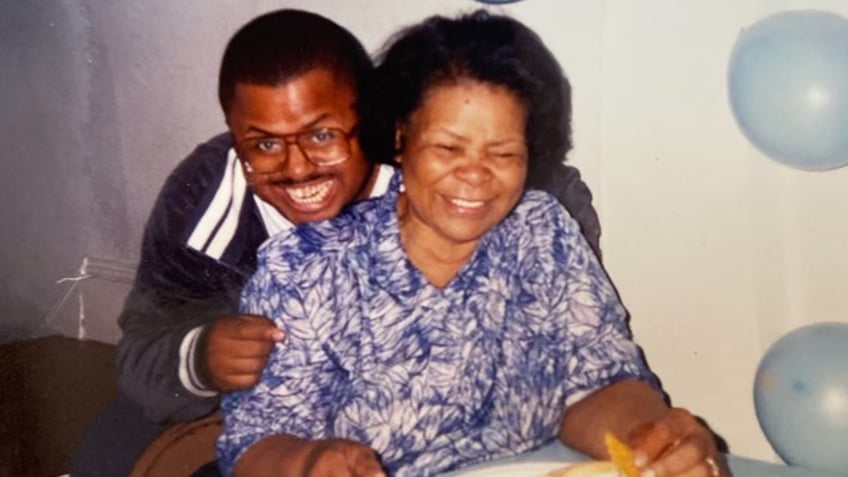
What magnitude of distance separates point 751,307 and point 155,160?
32.9 inches

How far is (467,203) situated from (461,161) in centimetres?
5

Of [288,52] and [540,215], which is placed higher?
[288,52]

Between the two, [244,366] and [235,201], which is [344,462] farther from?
[235,201]

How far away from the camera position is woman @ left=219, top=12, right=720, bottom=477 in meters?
0.91

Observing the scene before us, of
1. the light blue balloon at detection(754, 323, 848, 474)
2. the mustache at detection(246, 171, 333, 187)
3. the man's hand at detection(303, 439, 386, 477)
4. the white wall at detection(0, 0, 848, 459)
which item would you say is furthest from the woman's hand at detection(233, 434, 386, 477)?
the light blue balloon at detection(754, 323, 848, 474)

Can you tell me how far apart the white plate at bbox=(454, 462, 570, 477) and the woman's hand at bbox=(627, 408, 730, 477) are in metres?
0.07

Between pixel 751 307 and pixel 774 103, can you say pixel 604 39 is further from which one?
pixel 751 307

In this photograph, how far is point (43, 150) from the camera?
1143mm

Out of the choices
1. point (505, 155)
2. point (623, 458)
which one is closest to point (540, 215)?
point (505, 155)

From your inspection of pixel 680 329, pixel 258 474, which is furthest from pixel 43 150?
pixel 680 329

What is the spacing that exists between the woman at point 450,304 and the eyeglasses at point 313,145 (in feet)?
0.30

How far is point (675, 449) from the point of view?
79 centimetres

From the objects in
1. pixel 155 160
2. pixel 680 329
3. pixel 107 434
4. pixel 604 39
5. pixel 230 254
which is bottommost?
pixel 107 434

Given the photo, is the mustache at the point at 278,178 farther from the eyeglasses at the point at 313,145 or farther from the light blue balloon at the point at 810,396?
the light blue balloon at the point at 810,396
